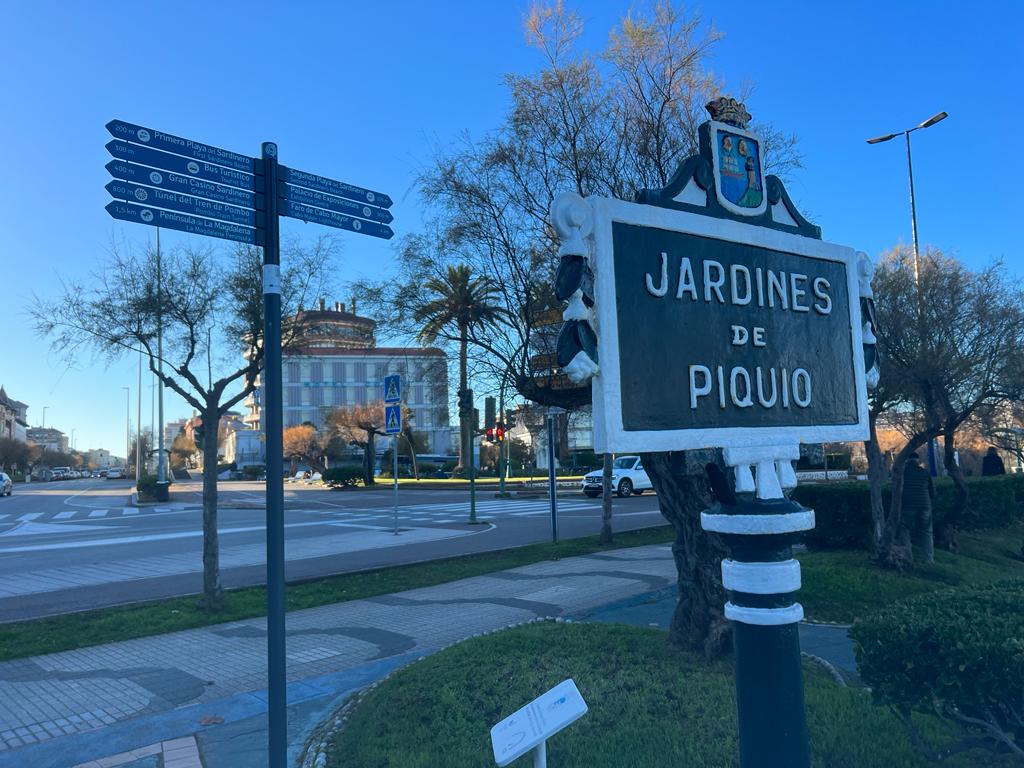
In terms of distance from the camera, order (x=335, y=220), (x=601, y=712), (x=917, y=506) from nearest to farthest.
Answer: (x=335, y=220) < (x=601, y=712) < (x=917, y=506)

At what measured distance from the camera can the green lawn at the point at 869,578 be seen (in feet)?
27.2

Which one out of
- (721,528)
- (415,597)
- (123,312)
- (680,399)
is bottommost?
(415,597)

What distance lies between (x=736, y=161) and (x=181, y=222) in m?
2.50

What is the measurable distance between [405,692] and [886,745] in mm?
2951

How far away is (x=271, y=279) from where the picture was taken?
3.71 m

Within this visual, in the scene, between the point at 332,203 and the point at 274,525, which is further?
the point at 332,203

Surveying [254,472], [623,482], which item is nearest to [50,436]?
[254,472]

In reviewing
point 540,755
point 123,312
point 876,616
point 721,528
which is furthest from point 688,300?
point 123,312

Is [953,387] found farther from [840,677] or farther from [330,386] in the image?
[330,386]

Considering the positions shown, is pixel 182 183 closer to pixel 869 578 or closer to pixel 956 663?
pixel 956 663

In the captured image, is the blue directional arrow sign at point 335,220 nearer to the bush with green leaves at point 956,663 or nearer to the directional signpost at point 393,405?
the bush with green leaves at point 956,663

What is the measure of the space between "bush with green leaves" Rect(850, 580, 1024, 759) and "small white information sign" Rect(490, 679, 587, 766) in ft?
5.83

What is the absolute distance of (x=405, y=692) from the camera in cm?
521

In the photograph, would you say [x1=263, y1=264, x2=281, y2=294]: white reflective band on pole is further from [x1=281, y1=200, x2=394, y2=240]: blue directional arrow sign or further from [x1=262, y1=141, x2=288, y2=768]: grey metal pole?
[x1=281, y1=200, x2=394, y2=240]: blue directional arrow sign
